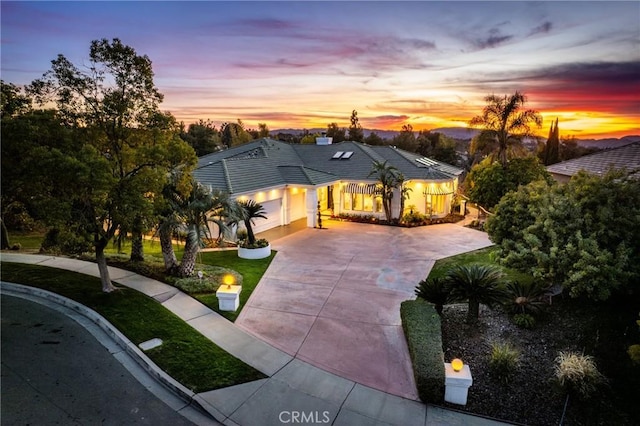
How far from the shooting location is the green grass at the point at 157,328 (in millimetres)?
8492

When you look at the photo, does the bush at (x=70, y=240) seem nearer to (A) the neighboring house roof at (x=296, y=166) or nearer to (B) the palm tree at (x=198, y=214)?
(B) the palm tree at (x=198, y=214)

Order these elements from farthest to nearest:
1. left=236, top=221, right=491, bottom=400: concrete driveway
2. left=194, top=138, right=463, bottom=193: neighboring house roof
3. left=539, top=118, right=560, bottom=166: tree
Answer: left=539, top=118, right=560, bottom=166: tree < left=194, top=138, right=463, bottom=193: neighboring house roof < left=236, top=221, right=491, bottom=400: concrete driveway

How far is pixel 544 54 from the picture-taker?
49.9ft

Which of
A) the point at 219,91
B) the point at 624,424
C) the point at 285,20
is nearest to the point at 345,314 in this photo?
the point at 624,424

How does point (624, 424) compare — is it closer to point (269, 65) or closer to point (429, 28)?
point (429, 28)

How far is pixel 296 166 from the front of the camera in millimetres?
27672

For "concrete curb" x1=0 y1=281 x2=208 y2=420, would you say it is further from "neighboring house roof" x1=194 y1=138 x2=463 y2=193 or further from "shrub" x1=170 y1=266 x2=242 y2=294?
"neighboring house roof" x1=194 y1=138 x2=463 y2=193

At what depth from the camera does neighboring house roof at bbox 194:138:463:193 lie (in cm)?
2302

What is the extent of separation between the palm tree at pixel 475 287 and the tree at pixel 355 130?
56283 millimetres

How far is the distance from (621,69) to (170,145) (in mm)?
17143

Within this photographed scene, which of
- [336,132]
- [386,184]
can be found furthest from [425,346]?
[336,132]

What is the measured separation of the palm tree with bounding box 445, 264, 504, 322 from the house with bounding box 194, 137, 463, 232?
45.7ft

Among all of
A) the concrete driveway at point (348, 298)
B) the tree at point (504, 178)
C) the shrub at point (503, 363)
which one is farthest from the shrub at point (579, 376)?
the tree at point (504, 178)

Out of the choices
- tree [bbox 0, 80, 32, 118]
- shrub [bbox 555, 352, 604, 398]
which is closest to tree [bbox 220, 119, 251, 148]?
tree [bbox 0, 80, 32, 118]
